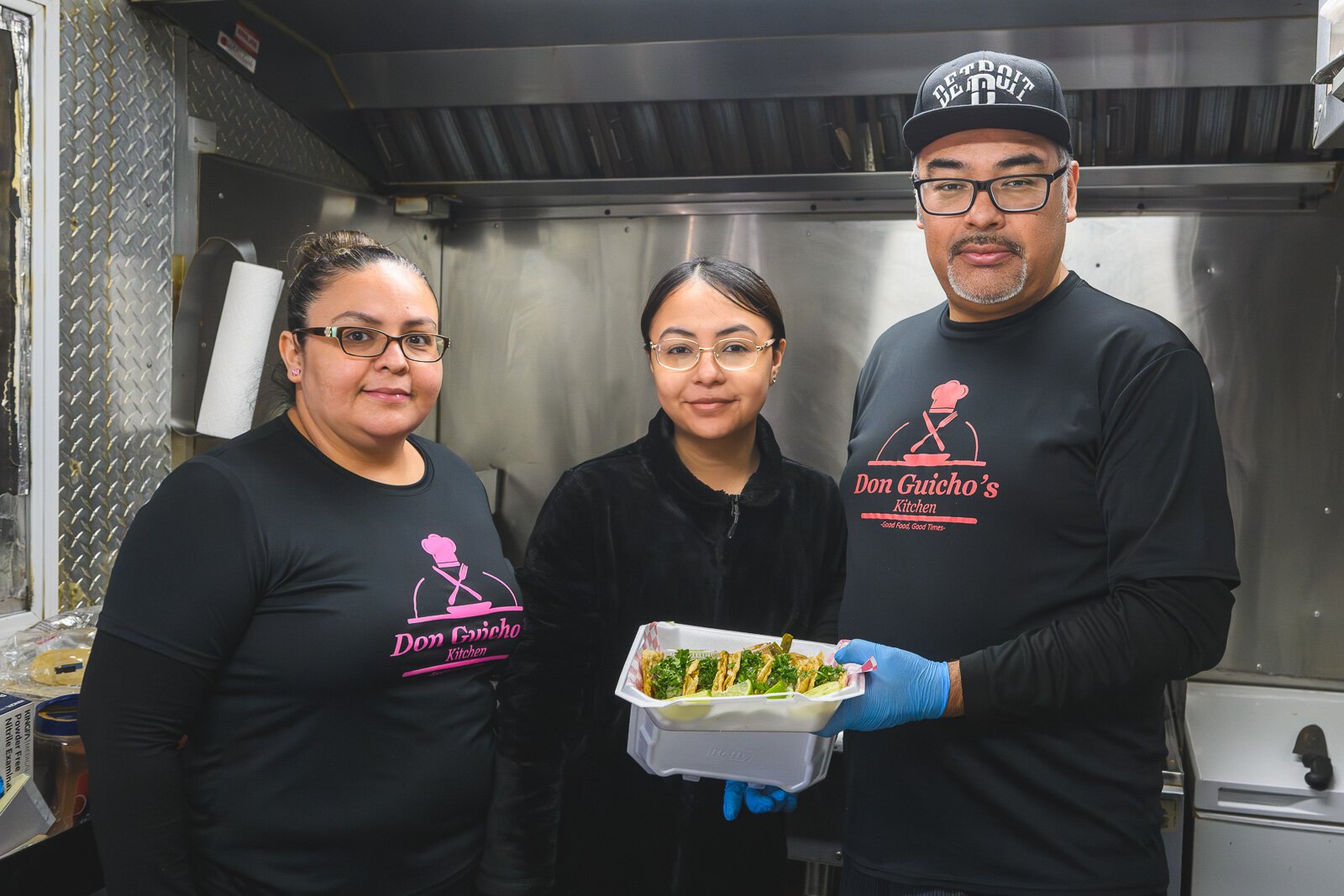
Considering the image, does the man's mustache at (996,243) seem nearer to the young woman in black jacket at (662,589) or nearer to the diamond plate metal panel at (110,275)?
the young woman in black jacket at (662,589)

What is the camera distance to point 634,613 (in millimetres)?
1881

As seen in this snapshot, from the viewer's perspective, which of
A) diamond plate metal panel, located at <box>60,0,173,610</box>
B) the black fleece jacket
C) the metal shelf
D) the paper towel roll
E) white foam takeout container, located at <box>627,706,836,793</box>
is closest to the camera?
white foam takeout container, located at <box>627,706,836,793</box>

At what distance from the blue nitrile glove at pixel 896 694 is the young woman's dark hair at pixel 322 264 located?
1049mm

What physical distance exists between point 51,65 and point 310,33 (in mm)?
859

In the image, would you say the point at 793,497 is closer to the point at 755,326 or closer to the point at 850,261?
the point at 755,326

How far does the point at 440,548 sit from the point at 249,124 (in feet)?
5.44

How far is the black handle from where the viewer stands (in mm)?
2291

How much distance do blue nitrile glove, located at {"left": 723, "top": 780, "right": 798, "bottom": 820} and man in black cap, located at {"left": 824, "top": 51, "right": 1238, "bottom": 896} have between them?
0.38 feet

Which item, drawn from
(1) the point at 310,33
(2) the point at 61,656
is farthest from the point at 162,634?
(1) the point at 310,33

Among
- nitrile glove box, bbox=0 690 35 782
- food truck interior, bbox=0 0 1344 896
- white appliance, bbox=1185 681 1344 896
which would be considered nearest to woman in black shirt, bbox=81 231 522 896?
nitrile glove box, bbox=0 690 35 782

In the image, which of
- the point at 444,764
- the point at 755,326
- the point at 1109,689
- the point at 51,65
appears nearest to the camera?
the point at 1109,689

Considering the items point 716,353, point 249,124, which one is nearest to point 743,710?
point 716,353

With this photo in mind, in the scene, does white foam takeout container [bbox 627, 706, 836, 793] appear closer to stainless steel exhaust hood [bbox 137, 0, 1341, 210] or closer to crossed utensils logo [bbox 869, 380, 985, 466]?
crossed utensils logo [bbox 869, 380, 985, 466]

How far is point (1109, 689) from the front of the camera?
142cm
